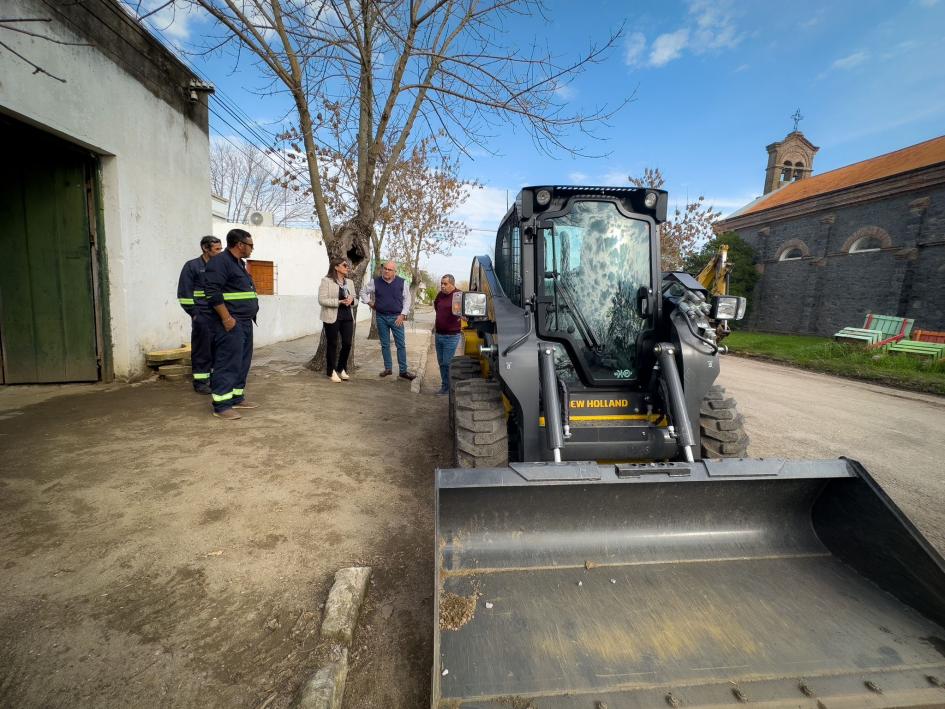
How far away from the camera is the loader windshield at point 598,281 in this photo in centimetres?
316

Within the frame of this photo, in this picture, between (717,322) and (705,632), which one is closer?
(705,632)

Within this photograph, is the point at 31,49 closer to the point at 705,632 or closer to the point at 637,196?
the point at 637,196

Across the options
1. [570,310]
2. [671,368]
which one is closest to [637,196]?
[570,310]

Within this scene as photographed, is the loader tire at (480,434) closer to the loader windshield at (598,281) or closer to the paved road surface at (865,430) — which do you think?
the loader windshield at (598,281)

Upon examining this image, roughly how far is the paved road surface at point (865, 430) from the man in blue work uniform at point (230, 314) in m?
5.32

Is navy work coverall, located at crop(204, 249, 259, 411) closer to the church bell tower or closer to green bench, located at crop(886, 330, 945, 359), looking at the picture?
green bench, located at crop(886, 330, 945, 359)

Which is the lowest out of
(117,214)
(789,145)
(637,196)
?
(637,196)

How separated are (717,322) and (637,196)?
1.09 m

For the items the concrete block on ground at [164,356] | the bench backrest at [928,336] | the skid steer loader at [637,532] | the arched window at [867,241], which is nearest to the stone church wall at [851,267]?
the arched window at [867,241]

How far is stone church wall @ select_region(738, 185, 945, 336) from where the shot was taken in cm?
1575

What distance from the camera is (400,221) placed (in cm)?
1545

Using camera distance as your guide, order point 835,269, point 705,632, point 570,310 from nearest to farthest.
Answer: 1. point 705,632
2. point 570,310
3. point 835,269

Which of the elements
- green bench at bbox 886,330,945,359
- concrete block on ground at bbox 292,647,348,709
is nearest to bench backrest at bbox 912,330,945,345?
green bench at bbox 886,330,945,359

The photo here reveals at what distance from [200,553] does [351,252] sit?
547 cm
